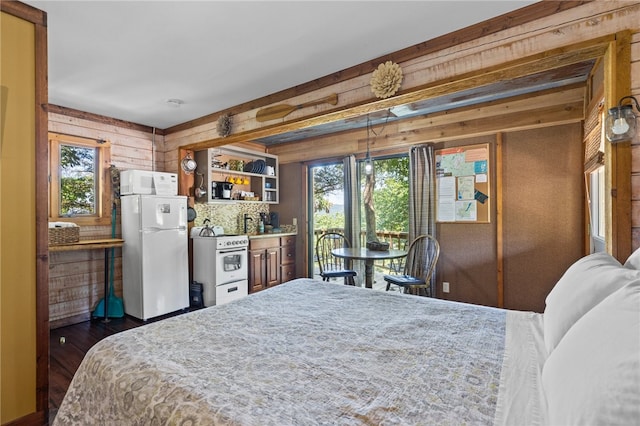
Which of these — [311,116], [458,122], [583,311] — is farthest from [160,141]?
[583,311]

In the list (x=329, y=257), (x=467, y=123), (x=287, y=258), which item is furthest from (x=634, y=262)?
(x=287, y=258)

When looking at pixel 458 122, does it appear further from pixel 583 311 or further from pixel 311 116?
pixel 583 311

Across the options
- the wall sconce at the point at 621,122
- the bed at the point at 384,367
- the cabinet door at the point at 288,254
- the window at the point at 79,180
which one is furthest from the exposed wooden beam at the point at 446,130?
the window at the point at 79,180

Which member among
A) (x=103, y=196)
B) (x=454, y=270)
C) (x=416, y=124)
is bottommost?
(x=454, y=270)

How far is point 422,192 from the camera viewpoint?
161 inches

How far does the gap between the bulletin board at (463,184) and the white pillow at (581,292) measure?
2.50m

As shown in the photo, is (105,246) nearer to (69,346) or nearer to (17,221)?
(69,346)

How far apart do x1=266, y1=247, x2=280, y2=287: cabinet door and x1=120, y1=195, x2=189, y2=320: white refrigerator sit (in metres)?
1.26

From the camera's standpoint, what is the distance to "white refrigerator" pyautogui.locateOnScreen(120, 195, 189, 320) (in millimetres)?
3648

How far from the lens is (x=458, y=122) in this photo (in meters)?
3.83

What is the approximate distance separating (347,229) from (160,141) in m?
3.02

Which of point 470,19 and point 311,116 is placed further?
point 311,116

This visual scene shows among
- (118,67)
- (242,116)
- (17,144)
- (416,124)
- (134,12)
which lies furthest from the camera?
(416,124)

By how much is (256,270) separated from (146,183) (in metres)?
1.90
